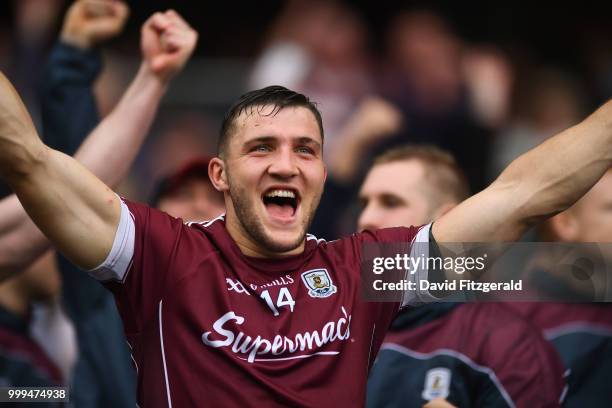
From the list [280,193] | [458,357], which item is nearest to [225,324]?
[280,193]

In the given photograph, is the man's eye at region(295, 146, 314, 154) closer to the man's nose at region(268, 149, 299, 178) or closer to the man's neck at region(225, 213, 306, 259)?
the man's nose at region(268, 149, 299, 178)

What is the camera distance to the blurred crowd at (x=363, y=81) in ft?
19.2

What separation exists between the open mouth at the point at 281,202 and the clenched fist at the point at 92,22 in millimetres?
1297

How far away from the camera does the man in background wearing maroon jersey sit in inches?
96.5

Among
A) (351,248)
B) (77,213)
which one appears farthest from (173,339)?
(351,248)

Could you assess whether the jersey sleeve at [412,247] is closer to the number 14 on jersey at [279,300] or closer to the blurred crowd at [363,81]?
the number 14 on jersey at [279,300]

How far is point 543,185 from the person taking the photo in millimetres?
2645

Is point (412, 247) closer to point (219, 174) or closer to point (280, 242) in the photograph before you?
point (280, 242)

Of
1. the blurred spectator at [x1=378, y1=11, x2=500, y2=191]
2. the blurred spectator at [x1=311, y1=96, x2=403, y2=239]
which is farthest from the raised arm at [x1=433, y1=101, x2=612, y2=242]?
the blurred spectator at [x1=378, y1=11, x2=500, y2=191]

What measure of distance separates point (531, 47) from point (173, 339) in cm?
424

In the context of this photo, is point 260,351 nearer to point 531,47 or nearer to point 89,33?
point 89,33

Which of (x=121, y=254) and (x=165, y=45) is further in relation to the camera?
(x=165, y=45)

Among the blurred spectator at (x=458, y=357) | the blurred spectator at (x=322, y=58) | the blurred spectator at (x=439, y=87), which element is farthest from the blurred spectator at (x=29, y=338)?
the blurred spectator at (x=439, y=87)

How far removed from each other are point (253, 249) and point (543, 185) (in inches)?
33.1
